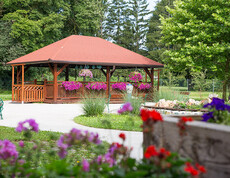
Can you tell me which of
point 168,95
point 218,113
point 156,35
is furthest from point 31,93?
point 156,35

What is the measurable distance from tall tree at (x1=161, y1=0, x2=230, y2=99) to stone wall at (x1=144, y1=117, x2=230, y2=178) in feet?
55.1

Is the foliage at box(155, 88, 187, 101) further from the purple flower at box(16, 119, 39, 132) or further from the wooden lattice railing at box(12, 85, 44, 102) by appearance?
the purple flower at box(16, 119, 39, 132)

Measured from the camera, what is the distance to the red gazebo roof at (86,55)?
18.8m

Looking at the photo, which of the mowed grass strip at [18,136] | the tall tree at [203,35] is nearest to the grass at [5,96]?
the tall tree at [203,35]

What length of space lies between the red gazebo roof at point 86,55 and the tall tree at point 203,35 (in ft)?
8.99

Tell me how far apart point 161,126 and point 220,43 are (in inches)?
770

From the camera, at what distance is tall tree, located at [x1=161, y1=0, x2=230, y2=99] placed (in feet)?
61.6

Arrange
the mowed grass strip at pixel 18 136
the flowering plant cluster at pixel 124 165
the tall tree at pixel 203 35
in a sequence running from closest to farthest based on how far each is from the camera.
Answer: the flowering plant cluster at pixel 124 165
the mowed grass strip at pixel 18 136
the tall tree at pixel 203 35

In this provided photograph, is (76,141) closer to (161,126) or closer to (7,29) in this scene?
(161,126)

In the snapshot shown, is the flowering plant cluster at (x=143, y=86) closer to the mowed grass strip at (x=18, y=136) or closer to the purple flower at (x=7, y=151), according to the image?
the mowed grass strip at (x=18, y=136)

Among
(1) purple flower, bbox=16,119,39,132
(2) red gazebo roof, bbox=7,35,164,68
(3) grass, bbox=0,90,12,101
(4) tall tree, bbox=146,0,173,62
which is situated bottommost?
(3) grass, bbox=0,90,12,101

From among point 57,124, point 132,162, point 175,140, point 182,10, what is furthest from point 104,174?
point 182,10

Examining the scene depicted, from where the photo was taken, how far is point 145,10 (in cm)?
5228

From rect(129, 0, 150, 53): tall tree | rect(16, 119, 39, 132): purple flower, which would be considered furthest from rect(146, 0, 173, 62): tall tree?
rect(16, 119, 39, 132): purple flower
